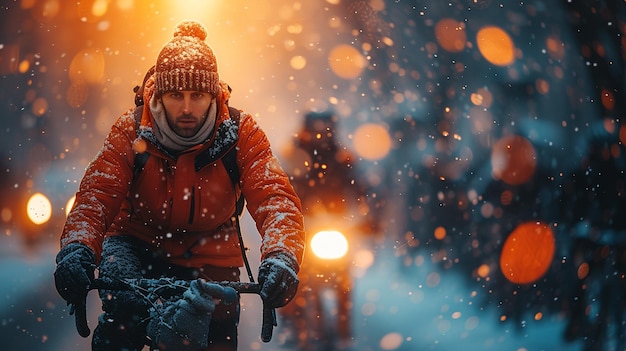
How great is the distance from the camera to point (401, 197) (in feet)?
11.0

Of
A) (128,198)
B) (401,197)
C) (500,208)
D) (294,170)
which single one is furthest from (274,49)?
(128,198)

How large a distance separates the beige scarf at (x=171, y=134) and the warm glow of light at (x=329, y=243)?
5.28 ft

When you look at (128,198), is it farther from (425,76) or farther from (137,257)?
(425,76)

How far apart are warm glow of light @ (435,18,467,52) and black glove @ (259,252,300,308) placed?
1.65 metres

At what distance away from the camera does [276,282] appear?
1.75 m

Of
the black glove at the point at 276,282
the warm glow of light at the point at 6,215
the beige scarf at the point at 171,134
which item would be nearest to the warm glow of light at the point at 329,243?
the warm glow of light at the point at 6,215

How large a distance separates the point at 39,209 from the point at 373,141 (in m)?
1.62

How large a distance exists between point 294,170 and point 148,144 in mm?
1689

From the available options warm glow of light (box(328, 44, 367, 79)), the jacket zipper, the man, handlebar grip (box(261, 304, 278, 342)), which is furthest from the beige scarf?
warm glow of light (box(328, 44, 367, 79))

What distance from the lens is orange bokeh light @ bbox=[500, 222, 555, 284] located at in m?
2.92

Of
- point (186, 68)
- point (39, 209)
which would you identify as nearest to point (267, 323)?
point (186, 68)

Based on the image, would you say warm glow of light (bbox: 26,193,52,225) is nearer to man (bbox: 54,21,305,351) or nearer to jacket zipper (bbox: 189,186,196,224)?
man (bbox: 54,21,305,351)

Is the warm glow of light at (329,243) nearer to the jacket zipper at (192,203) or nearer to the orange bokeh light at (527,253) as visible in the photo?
the orange bokeh light at (527,253)

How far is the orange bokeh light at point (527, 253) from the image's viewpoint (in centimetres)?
292
